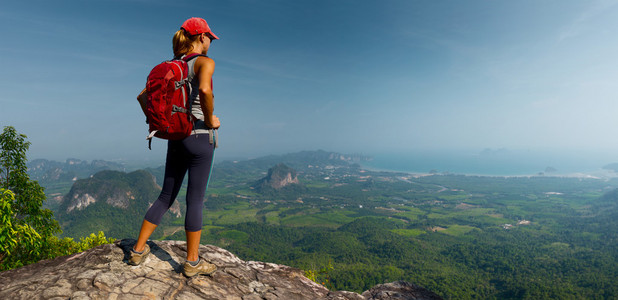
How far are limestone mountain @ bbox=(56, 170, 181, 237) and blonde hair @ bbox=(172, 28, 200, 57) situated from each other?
422 feet

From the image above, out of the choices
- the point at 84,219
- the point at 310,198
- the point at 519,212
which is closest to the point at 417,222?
the point at 519,212

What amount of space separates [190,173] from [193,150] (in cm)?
34

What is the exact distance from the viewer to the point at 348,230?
107000 millimetres

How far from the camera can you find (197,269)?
3.59m

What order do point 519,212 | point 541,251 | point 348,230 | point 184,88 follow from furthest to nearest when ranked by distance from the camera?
point 519,212, point 348,230, point 541,251, point 184,88

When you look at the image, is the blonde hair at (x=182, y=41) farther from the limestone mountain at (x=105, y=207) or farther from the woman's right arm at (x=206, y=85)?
the limestone mountain at (x=105, y=207)

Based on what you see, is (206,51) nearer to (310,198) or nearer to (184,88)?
(184,88)

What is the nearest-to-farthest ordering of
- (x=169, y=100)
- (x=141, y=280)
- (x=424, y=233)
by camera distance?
(x=169, y=100)
(x=141, y=280)
(x=424, y=233)

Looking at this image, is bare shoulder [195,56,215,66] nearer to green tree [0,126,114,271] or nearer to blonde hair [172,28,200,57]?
blonde hair [172,28,200,57]

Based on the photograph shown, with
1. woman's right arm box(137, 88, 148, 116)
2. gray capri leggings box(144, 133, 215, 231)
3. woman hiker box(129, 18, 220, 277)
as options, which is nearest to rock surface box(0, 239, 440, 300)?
woman hiker box(129, 18, 220, 277)

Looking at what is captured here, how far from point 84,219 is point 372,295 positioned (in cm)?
15386

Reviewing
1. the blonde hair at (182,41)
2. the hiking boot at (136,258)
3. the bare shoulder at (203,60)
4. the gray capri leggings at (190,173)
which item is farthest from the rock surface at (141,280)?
the blonde hair at (182,41)

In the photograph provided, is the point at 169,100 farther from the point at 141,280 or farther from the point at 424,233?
the point at 424,233

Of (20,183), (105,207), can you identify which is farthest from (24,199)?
(105,207)
